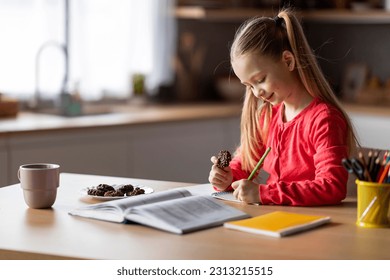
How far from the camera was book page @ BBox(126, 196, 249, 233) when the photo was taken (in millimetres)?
1797

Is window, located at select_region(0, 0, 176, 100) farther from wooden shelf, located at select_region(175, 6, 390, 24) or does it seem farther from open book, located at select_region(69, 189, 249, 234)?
open book, located at select_region(69, 189, 249, 234)

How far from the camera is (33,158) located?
3598 mm

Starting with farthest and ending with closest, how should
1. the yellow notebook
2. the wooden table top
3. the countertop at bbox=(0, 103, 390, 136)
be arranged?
the countertop at bbox=(0, 103, 390, 136)
the yellow notebook
the wooden table top

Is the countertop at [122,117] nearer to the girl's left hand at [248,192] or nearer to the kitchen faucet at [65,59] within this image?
the kitchen faucet at [65,59]

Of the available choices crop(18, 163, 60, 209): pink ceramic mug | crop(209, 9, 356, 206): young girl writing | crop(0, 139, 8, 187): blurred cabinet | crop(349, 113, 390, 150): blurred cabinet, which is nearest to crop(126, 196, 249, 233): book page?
crop(209, 9, 356, 206): young girl writing

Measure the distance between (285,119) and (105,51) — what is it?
240 centimetres

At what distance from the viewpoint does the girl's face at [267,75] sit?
87.7 inches

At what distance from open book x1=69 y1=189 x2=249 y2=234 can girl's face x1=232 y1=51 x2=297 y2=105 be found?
0.41m

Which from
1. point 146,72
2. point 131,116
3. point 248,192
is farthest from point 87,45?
point 248,192

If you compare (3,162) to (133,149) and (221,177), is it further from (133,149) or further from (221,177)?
(221,177)

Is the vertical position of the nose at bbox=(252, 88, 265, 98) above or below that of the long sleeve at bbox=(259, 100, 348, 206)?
above

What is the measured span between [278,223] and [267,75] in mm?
584
